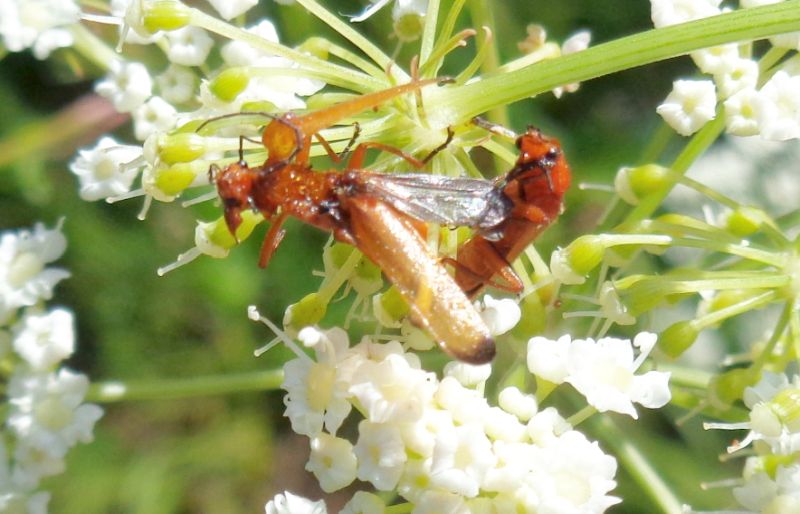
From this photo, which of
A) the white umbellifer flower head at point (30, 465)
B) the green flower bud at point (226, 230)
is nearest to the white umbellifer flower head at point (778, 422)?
the green flower bud at point (226, 230)

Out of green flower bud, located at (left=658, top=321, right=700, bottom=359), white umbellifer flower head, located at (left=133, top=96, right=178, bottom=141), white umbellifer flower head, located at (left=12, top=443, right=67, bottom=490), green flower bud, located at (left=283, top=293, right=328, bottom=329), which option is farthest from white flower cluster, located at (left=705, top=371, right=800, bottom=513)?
white umbellifer flower head, located at (left=12, top=443, right=67, bottom=490)

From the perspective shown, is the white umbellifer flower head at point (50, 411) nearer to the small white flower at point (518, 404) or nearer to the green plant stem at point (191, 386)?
the green plant stem at point (191, 386)

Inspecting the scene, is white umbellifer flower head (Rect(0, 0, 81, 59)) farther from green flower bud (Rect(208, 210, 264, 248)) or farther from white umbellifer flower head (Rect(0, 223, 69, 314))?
green flower bud (Rect(208, 210, 264, 248))

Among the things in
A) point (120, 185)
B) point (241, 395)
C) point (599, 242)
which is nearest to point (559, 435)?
point (599, 242)

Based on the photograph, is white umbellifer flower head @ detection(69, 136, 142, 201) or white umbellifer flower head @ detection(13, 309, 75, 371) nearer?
white umbellifer flower head @ detection(69, 136, 142, 201)

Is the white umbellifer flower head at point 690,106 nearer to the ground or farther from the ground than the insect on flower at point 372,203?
farther from the ground

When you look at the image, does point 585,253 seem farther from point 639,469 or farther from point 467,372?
point 639,469
